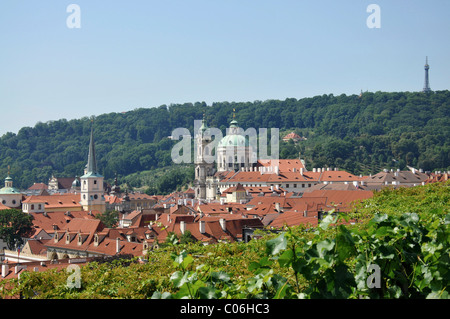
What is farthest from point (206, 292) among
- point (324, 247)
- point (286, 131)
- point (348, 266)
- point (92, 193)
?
point (286, 131)

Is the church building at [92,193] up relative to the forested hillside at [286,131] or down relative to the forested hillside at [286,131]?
down

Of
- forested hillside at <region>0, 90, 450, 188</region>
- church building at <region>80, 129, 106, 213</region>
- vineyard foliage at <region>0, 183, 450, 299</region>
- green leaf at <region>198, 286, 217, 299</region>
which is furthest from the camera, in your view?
forested hillside at <region>0, 90, 450, 188</region>

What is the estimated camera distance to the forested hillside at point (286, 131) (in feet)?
426

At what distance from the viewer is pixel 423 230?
574cm

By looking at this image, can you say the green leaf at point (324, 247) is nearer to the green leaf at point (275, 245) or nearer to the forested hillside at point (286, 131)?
the green leaf at point (275, 245)

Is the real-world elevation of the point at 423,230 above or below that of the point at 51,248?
above

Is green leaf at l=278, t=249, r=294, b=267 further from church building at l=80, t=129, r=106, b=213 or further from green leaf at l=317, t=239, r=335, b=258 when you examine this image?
church building at l=80, t=129, r=106, b=213

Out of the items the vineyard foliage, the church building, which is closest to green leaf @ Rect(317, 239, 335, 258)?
the vineyard foliage

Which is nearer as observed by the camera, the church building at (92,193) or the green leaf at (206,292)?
the green leaf at (206,292)

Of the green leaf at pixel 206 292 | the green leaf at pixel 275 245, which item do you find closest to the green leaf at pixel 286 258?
the green leaf at pixel 275 245

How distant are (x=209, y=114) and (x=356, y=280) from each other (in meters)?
185

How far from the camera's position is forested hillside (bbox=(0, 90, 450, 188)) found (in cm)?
12975

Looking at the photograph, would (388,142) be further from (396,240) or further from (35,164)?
(396,240)

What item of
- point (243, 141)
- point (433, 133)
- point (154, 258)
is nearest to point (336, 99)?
point (433, 133)
